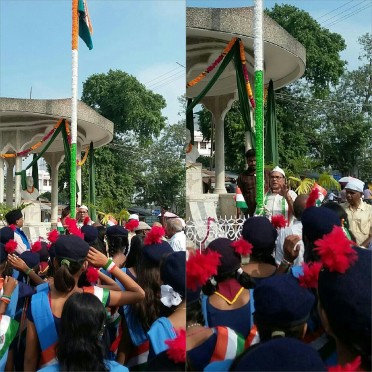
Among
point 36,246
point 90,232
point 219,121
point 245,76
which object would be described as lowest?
point 36,246

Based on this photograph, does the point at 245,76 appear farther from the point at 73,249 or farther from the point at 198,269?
the point at 73,249

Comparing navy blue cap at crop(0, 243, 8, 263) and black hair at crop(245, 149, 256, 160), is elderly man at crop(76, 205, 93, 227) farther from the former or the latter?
black hair at crop(245, 149, 256, 160)

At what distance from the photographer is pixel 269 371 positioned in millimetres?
868

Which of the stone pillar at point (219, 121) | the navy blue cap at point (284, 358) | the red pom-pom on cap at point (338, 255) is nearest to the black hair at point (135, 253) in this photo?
the stone pillar at point (219, 121)

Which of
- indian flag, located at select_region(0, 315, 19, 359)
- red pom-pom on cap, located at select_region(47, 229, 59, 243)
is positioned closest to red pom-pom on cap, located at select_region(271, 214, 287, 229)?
indian flag, located at select_region(0, 315, 19, 359)

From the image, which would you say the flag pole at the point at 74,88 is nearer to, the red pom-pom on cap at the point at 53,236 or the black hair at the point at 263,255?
the red pom-pom on cap at the point at 53,236

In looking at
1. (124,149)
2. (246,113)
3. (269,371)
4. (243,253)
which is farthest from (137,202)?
(269,371)

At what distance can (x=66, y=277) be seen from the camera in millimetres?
2010

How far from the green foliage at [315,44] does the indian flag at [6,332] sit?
1.43 meters

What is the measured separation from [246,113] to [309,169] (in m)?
0.24

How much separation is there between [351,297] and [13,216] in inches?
85.1

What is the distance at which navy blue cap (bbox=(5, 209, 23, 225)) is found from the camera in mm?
2818

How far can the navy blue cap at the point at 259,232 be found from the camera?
61.8 inches

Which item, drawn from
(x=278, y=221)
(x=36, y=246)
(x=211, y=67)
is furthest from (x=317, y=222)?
(x=36, y=246)
